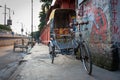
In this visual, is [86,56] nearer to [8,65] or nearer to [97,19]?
[97,19]

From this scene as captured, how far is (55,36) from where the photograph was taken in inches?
401

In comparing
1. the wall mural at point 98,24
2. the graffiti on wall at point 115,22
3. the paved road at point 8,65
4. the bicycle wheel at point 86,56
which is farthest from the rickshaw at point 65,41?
the paved road at point 8,65

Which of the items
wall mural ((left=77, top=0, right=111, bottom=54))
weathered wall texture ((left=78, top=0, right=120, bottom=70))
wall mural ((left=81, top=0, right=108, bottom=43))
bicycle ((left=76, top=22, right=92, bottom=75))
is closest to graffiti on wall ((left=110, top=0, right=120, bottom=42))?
weathered wall texture ((left=78, top=0, right=120, bottom=70))

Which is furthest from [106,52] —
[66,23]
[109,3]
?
[66,23]

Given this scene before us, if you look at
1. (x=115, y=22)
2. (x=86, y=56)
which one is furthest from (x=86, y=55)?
(x=115, y=22)

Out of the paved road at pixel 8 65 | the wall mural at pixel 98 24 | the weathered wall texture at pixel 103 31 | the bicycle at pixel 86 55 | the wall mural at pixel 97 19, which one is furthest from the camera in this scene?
the paved road at pixel 8 65

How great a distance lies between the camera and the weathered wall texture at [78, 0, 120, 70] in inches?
257

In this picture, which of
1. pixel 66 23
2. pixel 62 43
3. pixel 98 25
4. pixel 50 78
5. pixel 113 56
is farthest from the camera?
pixel 66 23

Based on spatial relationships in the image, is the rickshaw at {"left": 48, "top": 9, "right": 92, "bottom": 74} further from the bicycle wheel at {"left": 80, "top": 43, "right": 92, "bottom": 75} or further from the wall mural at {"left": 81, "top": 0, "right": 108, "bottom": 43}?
the wall mural at {"left": 81, "top": 0, "right": 108, "bottom": 43}

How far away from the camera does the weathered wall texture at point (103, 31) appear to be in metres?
6.52

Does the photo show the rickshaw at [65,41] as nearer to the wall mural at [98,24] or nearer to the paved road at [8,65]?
the wall mural at [98,24]

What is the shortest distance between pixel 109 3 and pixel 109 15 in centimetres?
36

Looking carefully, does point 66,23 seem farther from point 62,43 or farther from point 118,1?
point 118,1

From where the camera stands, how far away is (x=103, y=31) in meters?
7.07
